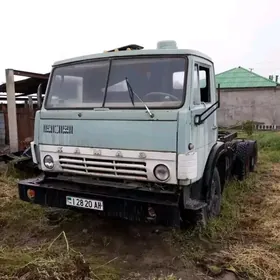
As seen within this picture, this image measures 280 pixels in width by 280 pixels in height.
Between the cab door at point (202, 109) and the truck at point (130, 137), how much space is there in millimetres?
12

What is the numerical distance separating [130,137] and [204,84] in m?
1.36

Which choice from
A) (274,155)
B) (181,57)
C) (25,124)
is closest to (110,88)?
(181,57)

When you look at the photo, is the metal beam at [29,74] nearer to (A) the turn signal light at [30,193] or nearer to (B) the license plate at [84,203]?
(A) the turn signal light at [30,193]

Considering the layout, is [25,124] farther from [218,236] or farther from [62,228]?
[218,236]

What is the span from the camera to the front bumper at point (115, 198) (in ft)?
10.8

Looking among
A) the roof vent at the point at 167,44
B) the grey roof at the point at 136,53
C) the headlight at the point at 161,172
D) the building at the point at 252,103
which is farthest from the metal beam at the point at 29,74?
the building at the point at 252,103

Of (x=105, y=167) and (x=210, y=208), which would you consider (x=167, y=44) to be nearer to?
(x=105, y=167)

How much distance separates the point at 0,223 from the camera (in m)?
4.54

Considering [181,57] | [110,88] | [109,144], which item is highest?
[181,57]

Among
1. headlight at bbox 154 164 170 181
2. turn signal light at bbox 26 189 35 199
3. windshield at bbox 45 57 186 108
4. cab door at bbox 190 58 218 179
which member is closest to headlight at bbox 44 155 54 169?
turn signal light at bbox 26 189 35 199

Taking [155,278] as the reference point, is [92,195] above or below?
above

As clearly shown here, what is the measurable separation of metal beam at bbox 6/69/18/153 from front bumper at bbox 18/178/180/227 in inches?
192

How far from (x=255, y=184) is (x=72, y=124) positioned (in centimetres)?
437

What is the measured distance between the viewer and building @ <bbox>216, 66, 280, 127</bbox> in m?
20.2
